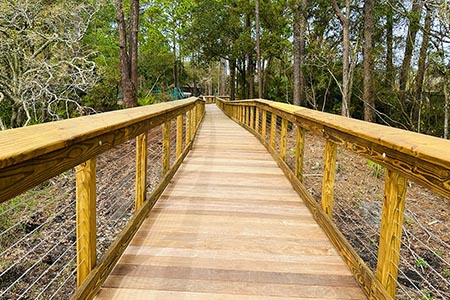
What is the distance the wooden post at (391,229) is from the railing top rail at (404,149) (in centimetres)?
10

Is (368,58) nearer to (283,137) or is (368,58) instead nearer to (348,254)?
(283,137)

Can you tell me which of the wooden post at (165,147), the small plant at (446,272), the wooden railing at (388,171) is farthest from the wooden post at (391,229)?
the small plant at (446,272)

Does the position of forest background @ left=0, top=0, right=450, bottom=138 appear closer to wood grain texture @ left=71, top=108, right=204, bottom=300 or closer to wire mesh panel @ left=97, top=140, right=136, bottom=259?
wire mesh panel @ left=97, top=140, right=136, bottom=259

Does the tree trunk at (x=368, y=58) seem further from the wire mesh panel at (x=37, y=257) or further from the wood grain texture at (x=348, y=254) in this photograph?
the wire mesh panel at (x=37, y=257)

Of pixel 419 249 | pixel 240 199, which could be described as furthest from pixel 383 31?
pixel 240 199

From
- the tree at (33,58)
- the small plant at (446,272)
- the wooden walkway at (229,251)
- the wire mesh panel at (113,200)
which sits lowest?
the small plant at (446,272)

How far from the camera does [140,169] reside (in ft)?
9.34

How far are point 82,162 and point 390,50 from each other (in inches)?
614

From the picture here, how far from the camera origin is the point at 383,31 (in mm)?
15555

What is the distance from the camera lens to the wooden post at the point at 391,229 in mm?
1673

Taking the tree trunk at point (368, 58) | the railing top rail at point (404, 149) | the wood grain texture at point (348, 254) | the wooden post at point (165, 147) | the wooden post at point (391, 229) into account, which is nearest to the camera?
the railing top rail at point (404, 149)

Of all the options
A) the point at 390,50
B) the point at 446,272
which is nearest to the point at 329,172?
the point at 446,272

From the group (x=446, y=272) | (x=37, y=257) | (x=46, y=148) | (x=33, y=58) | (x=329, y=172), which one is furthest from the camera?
(x=33, y=58)

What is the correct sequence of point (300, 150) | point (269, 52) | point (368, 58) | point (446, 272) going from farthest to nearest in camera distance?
point (269, 52) < point (368, 58) < point (446, 272) < point (300, 150)
